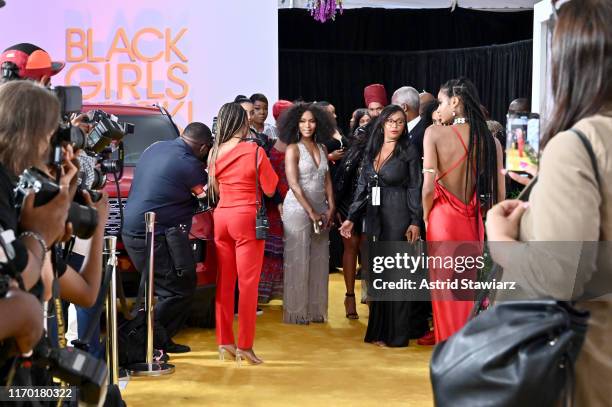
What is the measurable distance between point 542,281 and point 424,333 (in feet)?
18.5

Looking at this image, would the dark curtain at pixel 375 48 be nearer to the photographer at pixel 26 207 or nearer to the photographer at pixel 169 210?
the photographer at pixel 169 210

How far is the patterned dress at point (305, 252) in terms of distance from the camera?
8070 millimetres

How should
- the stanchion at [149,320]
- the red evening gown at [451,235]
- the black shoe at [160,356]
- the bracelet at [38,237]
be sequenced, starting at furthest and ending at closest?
A: the black shoe at [160,356] < the red evening gown at [451,235] < the stanchion at [149,320] < the bracelet at [38,237]

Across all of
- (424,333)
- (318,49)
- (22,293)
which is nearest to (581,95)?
(22,293)

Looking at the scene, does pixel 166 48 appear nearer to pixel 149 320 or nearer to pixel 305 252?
pixel 305 252

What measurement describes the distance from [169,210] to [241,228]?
1.73 ft

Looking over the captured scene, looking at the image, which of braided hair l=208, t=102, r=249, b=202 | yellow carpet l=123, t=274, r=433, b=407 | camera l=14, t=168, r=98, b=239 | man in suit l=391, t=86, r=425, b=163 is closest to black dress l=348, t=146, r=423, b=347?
yellow carpet l=123, t=274, r=433, b=407

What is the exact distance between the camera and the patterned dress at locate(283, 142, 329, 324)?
807 centimetres

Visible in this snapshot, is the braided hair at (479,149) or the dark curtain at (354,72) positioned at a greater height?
the dark curtain at (354,72)

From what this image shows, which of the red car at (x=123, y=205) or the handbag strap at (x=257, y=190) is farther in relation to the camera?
the red car at (x=123, y=205)

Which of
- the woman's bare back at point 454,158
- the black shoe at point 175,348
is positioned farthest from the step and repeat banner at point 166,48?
the woman's bare back at point 454,158

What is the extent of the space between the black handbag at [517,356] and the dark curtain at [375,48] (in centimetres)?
1334

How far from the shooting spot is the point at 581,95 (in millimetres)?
2178

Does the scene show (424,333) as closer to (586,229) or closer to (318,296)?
(318,296)
